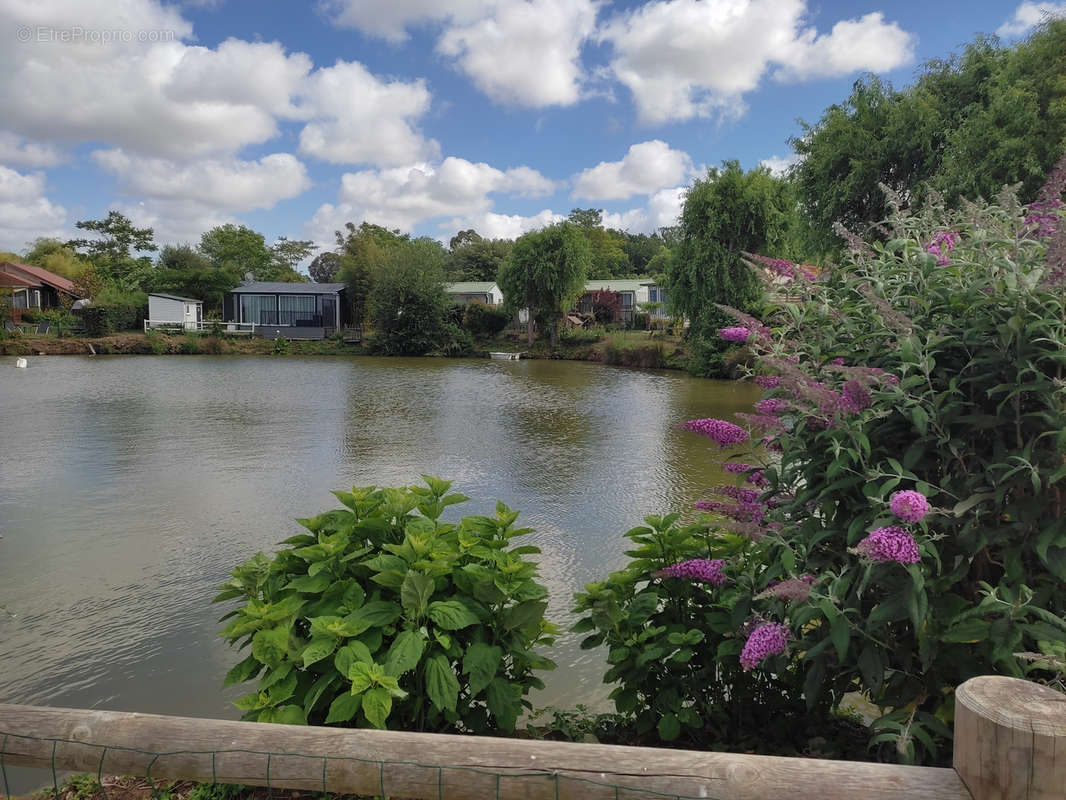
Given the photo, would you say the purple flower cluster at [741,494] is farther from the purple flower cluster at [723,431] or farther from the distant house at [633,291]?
the distant house at [633,291]

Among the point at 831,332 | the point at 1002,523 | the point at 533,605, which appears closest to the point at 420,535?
the point at 533,605

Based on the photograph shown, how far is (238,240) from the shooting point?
6450cm

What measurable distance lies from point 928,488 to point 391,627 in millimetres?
1681

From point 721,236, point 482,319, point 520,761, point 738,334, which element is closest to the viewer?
point 520,761

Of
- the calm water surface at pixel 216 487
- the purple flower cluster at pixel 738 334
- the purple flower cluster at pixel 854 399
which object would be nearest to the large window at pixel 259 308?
the calm water surface at pixel 216 487

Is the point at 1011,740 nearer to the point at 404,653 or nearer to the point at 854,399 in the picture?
the point at 854,399

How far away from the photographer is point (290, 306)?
4947 centimetres

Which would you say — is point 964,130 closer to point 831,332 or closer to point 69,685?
point 831,332

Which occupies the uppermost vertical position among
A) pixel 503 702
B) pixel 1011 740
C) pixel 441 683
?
pixel 1011 740

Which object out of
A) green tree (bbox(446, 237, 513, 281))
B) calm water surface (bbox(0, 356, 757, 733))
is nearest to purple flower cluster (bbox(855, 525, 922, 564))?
calm water surface (bbox(0, 356, 757, 733))

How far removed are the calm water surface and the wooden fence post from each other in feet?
8.52

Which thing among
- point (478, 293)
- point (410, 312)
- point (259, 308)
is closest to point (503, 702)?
point (410, 312)

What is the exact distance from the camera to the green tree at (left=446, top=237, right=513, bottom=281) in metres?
66.4

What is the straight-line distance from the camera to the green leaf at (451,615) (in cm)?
223
